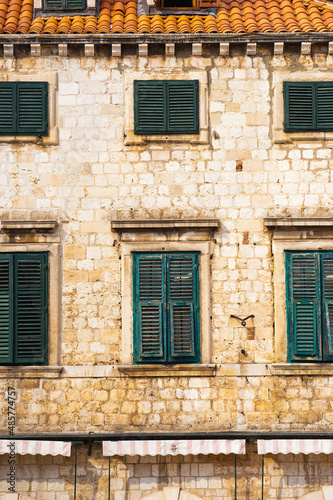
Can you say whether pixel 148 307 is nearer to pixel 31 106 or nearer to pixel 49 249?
pixel 49 249

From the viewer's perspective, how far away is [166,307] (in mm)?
13453

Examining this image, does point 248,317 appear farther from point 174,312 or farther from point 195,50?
point 195,50

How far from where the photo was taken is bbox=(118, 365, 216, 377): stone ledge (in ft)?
43.6

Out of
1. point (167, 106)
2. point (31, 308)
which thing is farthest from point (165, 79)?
point (31, 308)

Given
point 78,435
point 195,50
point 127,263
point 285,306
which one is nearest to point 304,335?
point 285,306

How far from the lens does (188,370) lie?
13.3 m

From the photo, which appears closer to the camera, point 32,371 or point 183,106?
point 32,371

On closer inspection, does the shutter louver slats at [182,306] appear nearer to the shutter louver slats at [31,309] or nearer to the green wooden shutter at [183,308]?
the green wooden shutter at [183,308]

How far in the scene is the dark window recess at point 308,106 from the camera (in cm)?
1376

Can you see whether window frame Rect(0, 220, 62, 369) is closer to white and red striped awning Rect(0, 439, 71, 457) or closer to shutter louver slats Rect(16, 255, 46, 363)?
shutter louver slats Rect(16, 255, 46, 363)

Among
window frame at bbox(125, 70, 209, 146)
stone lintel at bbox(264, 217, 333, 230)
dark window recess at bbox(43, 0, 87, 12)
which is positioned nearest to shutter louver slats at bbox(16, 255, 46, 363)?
window frame at bbox(125, 70, 209, 146)

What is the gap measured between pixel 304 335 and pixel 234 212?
2.54 m

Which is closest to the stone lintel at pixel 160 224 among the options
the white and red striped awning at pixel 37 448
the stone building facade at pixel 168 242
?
the stone building facade at pixel 168 242

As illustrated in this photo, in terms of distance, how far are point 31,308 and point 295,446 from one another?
5.20 meters
